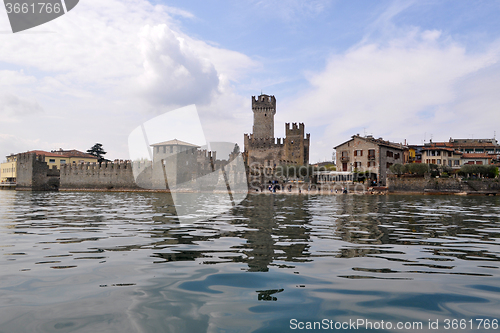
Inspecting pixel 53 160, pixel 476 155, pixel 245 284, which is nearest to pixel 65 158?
pixel 53 160

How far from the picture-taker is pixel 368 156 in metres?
53.2

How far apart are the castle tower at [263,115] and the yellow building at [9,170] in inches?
2063

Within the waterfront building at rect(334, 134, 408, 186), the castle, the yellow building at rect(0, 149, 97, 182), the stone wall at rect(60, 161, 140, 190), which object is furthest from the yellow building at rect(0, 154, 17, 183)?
the waterfront building at rect(334, 134, 408, 186)

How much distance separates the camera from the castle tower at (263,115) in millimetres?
77688

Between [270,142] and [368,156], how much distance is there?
26624 mm

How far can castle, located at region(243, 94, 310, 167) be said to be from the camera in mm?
73062

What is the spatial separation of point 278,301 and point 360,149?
2125 inches

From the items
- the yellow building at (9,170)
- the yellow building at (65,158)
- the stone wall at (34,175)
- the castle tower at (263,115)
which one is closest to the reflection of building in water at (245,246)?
the stone wall at (34,175)

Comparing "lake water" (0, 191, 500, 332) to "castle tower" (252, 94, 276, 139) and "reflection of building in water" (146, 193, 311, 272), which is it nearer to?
"reflection of building in water" (146, 193, 311, 272)

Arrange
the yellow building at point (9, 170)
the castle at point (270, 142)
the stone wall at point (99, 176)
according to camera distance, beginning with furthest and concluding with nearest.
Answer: the yellow building at point (9, 170)
the castle at point (270, 142)
the stone wall at point (99, 176)

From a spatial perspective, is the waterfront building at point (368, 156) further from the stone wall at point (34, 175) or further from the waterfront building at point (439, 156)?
the stone wall at point (34, 175)

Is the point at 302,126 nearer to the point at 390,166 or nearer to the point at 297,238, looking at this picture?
the point at 390,166

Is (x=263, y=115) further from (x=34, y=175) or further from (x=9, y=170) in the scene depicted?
(x=9, y=170)

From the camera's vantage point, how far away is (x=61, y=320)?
2.95 metres
